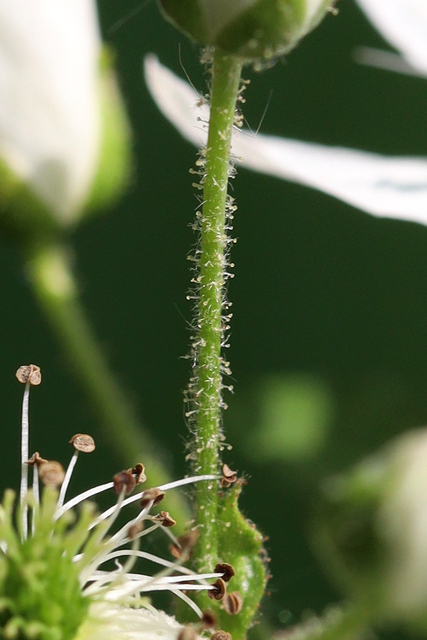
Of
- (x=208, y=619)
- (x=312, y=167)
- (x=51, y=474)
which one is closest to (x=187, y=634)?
(x=208, y=619)

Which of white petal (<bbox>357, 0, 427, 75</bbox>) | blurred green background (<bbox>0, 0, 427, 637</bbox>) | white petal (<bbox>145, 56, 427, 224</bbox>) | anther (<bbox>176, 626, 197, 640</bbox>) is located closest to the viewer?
anther (<bbox>176, 626, 197, 640</bbox>)

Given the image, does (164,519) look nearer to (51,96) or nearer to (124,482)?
(124,482)

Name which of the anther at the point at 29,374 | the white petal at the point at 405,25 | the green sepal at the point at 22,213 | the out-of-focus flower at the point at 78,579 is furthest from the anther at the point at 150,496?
the white petal at the point at 405,25

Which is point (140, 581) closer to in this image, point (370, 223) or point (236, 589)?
point (236, 589)

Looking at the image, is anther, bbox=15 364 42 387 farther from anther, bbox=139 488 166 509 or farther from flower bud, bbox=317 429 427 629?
flower bud, bbox=317 429 427 629

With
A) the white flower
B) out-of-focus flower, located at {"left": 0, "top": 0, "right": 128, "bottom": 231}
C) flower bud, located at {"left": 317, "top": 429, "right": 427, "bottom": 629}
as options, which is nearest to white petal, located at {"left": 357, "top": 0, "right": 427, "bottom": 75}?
the white flower

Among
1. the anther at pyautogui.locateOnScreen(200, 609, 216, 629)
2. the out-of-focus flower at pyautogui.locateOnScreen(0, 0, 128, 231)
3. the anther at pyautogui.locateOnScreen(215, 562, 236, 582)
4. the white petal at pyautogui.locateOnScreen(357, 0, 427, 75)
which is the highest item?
the white petal at pyautogui.locateOnScreen(357, 0, 427, 75)
